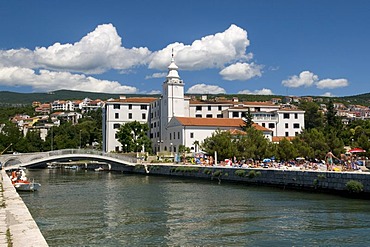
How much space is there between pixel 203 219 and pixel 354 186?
12085 millimetres

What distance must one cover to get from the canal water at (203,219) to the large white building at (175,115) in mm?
46704

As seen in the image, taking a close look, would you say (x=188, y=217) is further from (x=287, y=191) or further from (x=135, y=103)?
(x=135, y=103)

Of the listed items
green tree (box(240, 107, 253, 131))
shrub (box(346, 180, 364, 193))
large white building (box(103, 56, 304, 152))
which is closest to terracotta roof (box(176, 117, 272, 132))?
large white building (box(103, 56, 304, 152))

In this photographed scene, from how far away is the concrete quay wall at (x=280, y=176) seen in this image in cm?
2995

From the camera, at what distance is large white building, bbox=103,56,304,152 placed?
7962 centimetres

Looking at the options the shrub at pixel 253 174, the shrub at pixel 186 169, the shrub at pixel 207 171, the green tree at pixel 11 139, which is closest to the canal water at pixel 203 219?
the shrub at pixel 253 174

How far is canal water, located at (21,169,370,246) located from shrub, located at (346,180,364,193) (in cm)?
107

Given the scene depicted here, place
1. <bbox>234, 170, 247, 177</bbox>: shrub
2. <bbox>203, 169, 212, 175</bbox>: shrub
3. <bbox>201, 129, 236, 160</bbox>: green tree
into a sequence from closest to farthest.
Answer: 1. <bbox>234, 170, 247, 177</bbox>: shrub
2. <bbox>203, 169, 212, 175</bbox>: shrub
3. <bbox>201, 129, 236, 160</bbox>: green tree

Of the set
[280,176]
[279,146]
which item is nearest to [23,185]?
[280,176]

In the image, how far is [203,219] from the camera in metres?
21.2

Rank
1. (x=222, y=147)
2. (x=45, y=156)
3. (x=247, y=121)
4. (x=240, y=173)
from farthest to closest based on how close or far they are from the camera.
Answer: (x=247, y=121)
(x=45, y=156)
(x=222, y=147)
(x=240, y=173)

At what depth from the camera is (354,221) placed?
2009 cm

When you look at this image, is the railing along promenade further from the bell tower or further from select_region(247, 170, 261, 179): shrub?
select_region(247, 170, 261, 179): shrub

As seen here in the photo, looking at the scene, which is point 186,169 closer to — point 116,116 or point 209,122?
point 209,122
